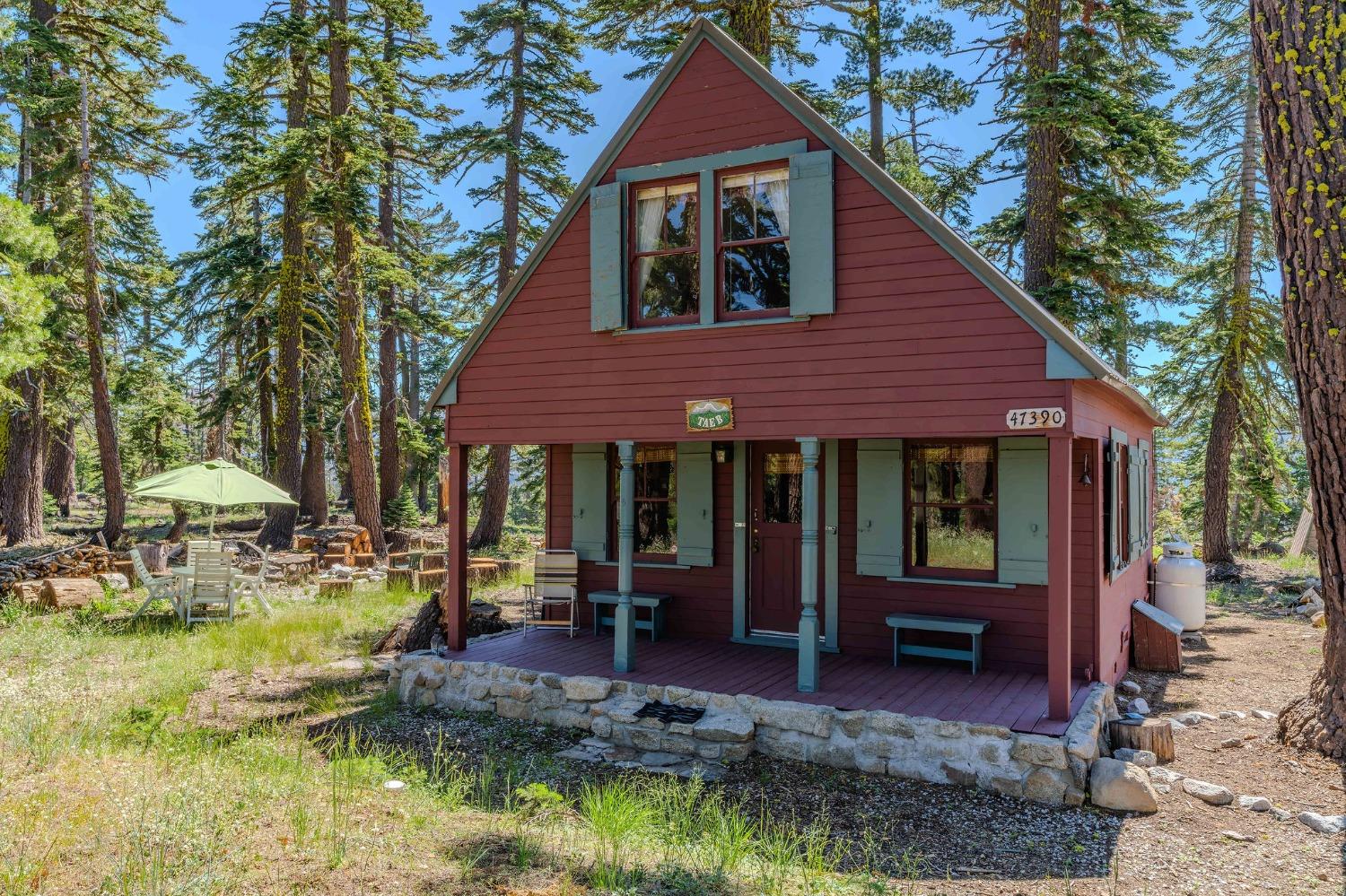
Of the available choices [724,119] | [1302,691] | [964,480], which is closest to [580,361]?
[724,119]

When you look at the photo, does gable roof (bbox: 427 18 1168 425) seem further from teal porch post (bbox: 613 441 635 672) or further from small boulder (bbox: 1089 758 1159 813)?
small boulder (bbox: 1089 758 1159 813)

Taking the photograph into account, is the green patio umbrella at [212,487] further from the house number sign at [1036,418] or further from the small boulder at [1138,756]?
the small boulder at [1138,756]

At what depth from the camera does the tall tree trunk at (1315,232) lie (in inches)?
231

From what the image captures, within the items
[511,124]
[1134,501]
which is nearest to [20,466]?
[511,124]

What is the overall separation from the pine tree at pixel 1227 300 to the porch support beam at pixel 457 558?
16.3m

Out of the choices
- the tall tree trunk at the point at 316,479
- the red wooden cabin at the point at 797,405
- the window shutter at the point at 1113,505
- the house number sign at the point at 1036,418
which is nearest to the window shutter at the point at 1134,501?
the red wooden cabin at the point at 797,405

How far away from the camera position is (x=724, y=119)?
7883 mm

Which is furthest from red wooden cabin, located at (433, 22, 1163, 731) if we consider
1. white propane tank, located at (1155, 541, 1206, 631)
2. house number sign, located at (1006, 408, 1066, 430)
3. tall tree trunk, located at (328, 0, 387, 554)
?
tall tree trunk, located at (328, 0, 387, 554)

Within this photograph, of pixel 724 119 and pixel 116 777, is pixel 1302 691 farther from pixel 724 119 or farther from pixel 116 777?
pixel 116 777

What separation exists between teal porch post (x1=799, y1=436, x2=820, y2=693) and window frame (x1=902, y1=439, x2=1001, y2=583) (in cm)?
164

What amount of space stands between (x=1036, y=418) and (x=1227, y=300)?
50.4ft

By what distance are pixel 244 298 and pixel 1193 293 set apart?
25354 millimetres

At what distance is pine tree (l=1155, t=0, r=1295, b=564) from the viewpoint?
17406mm

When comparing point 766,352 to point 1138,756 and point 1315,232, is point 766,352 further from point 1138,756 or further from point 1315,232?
point 1138,756
